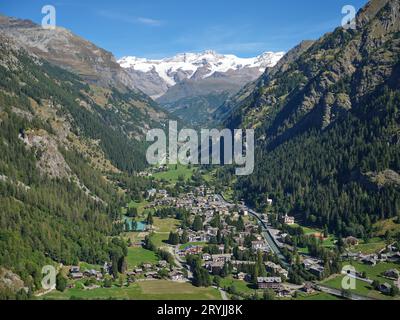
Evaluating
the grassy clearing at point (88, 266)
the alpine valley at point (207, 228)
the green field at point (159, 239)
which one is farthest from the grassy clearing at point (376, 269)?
the grassy clearing at point (88, 266)

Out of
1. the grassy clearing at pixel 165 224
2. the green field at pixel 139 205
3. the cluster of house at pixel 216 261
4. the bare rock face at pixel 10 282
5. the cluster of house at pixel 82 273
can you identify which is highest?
the green field at pixel 139 205

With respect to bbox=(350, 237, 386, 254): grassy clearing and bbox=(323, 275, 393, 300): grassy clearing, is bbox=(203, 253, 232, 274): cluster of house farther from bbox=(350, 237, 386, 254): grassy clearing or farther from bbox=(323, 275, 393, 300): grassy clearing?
bbox=(350, 237, 386, 254): grassy clearing

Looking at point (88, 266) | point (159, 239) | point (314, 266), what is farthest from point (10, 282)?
point (314, 266)

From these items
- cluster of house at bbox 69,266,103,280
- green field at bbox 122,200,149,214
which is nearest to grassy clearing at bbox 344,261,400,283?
cluster of house at bbox 69,266,103,280

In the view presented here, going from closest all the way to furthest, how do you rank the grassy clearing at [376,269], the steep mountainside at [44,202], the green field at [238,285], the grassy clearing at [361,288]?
the grassy clearing at [361,288] < the green field at [238,285] < the grassy clearing at [376,269] < the steep mountainside at [44,202]

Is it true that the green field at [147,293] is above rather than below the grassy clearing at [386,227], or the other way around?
below

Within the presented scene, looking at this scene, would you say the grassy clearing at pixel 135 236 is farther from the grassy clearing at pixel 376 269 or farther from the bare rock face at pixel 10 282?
the grassy clearing at pixel 376 269
